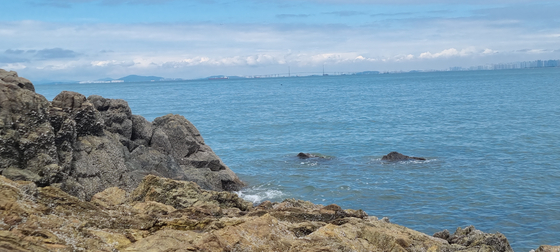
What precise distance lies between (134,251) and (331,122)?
5657 cm

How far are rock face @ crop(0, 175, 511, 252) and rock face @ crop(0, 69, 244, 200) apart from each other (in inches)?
125

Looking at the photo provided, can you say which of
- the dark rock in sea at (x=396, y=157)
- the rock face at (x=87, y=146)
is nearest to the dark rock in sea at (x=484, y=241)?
the rock face at (x=87, y=146)

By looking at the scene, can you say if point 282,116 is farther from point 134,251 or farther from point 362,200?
point 134,251

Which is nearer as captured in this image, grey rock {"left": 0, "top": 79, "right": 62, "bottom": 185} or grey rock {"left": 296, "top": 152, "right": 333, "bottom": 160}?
grey rock {"left": 0, "top": 79, "right": 62, "bottom": 185}

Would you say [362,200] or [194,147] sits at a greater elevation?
[194,147]

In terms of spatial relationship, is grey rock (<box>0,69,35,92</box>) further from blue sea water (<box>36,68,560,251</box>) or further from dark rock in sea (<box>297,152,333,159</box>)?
dark rock in sea (<box>297,152,333,159</box>)

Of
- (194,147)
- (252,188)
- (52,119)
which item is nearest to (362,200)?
(252,188)

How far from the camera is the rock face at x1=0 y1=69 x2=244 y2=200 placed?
624 inches

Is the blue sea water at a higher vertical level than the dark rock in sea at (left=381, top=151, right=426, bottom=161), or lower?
lower

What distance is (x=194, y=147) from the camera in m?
28.8

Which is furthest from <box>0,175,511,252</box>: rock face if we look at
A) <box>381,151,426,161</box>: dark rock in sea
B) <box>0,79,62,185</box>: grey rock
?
<box>381,151,426,161</box>: dark rock in sea

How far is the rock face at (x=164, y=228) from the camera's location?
9.38 metres

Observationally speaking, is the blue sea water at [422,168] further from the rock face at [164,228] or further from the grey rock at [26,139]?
the grey rock at [26,139]

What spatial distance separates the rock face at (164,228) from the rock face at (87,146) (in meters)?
3.18
